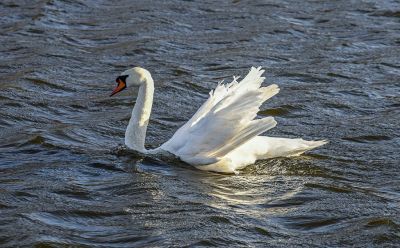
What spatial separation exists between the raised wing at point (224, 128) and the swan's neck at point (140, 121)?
519mm

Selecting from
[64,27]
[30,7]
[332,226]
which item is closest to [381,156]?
[332,226]

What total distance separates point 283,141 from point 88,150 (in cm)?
206

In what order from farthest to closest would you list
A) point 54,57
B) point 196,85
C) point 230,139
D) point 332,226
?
point 54,57, point 196,85, point 230,139, point 332,226

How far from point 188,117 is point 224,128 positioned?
2.17 meters

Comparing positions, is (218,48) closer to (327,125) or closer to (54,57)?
(54,57)

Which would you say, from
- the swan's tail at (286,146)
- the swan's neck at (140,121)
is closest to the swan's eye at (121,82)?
the swan's neck at (140,121)

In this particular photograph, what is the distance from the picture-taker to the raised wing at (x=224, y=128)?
419 inches

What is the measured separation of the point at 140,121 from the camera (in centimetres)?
1134

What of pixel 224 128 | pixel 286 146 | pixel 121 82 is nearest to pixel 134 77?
pixel 121 82

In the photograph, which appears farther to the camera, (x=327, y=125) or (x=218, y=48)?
(x=218, y=48)

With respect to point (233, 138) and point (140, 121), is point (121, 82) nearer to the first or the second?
point (140, 121)

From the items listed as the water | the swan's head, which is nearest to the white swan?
the water

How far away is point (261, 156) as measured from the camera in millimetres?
11016

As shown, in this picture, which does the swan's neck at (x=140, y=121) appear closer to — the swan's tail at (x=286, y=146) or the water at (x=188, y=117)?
the water at (x=188, y=117)
